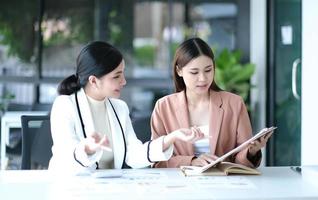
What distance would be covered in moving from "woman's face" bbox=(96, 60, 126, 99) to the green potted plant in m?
2.91

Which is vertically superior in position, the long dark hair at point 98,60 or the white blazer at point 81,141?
the long dark hair at point 98,60

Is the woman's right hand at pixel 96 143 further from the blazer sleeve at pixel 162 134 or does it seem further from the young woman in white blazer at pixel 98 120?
the blazer sleeve at pixel 162 134

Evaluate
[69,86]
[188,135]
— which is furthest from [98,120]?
[188,135]

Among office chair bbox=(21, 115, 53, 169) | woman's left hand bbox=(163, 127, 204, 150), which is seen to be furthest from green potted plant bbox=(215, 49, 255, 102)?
woman's left hand bbox=(163, 127, 204, 150)

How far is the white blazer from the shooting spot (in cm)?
227

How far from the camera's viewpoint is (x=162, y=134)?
8.66ft

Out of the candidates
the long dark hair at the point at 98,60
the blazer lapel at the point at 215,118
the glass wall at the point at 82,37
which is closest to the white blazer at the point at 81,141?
the long dark hair at the point at 98,60

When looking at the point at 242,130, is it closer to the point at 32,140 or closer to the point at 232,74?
the point at 32,140

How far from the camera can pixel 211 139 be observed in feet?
8.39

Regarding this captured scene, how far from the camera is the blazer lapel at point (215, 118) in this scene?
256cm

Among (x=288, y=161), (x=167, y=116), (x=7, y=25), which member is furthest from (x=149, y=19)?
(x=167, y=116)

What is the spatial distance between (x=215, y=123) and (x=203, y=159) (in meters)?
0.22

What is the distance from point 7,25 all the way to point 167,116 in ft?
13.5

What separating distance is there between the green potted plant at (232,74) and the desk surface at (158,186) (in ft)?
9.77
